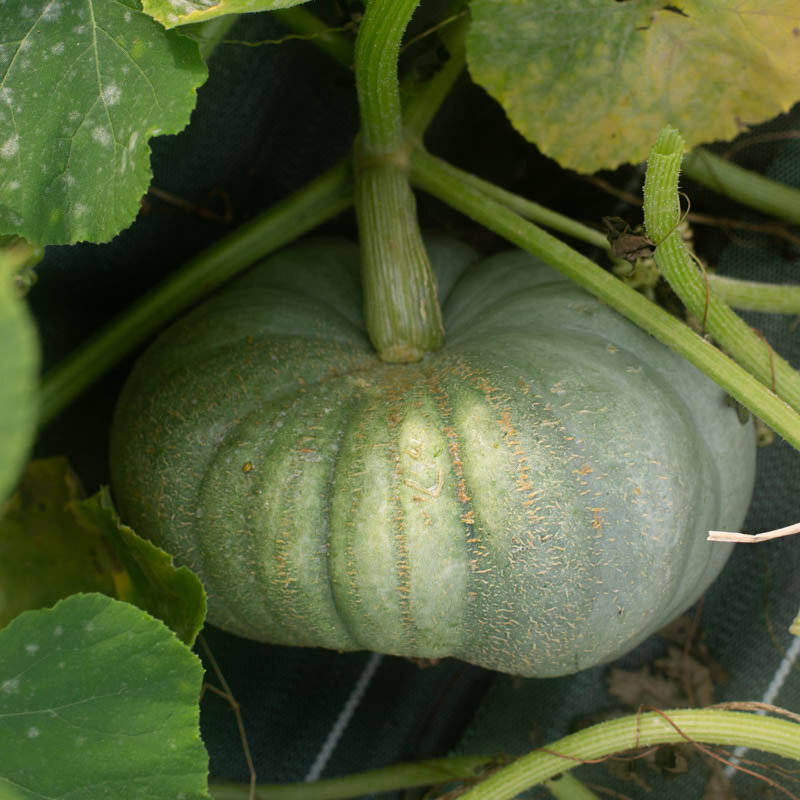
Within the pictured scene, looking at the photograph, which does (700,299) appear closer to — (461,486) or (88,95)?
(461,486)

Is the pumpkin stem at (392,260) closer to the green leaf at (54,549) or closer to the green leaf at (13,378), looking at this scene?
the green leaf at (54,549)

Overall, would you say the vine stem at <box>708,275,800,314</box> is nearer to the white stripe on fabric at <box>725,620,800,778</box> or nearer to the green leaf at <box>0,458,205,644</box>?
the white stripe on fabric at <box>725,620,800,778</box>

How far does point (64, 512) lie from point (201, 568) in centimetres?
24

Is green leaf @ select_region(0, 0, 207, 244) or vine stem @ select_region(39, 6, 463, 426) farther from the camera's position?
vine stem @ select_region(39, 6, 463, 426)

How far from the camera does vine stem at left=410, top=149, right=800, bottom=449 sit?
792 millimetres

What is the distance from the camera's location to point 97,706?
66 cm

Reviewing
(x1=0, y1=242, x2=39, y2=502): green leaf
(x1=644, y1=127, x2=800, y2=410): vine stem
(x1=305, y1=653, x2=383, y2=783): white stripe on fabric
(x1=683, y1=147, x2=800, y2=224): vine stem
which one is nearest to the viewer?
(x1=0, y1=242, x2=39, y2=502): green leaf

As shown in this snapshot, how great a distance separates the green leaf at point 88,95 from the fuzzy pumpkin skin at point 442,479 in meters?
0.23

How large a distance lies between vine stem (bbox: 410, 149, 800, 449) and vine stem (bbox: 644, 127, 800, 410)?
23mm

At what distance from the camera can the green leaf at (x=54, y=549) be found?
0.96 m

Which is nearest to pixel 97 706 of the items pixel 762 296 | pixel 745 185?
pixel 762 296

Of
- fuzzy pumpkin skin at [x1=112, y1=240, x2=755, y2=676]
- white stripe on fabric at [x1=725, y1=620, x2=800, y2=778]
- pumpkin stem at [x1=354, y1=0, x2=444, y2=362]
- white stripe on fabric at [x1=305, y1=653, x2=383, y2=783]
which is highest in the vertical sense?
pumpkin stem at [x1=354, y1=0, x2=444, y2=362]

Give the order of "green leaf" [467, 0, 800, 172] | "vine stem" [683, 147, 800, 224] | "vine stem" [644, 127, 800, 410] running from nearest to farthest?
"vine stem" [644, 127, 800, 410] < "green leaf" [467, 0, 800, 172] < "vine stem" [683, 147, 800, 224]

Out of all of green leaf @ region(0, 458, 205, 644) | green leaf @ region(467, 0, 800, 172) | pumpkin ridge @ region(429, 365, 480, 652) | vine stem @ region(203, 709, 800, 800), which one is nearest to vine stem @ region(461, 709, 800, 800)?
vine stem @ region(203, 709, 800, 800)
